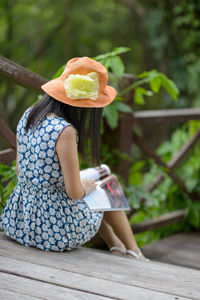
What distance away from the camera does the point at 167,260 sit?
3.10m

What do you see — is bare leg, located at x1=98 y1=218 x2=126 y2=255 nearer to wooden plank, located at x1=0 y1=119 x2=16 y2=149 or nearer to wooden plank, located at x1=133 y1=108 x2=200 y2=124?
wooden plank, located at x1=0 y1=119 x2=16 y2=149

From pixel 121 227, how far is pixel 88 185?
303 millimetres

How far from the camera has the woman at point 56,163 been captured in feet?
6.16

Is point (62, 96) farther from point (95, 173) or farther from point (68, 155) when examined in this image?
point (95, 173)

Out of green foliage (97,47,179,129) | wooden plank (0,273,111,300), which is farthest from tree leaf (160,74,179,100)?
wooden plank (0,273,111,300)

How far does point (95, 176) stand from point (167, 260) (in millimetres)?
1114

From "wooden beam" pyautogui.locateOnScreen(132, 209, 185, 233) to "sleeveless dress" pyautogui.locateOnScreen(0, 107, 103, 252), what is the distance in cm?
126

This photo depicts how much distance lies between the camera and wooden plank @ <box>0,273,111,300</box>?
1.48 metres

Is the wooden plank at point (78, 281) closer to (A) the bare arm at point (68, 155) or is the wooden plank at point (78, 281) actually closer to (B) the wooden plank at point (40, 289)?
(B) the wooden plank at point (40, 289)

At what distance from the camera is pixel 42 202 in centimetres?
197

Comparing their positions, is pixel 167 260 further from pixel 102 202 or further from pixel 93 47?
pixel 93 47

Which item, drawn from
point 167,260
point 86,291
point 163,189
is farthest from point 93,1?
point 86,291

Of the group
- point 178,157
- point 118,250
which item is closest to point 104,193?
point 118,250

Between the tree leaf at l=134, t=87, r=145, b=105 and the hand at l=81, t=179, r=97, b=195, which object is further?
the tree leaf at l=134, t=87, r=145, b=105
